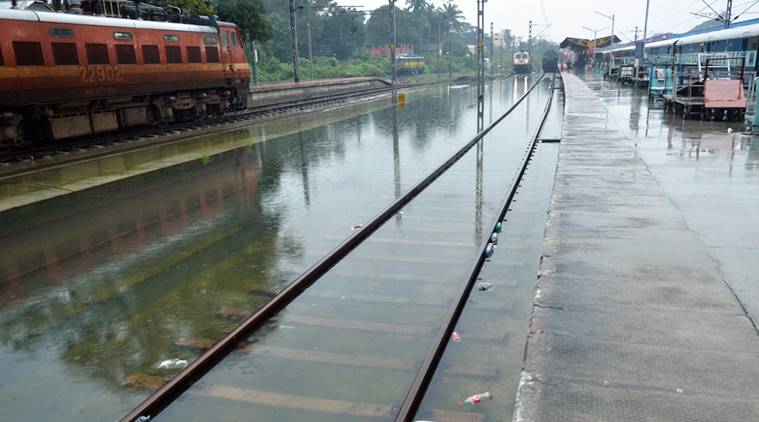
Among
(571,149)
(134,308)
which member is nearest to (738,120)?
(571,149)

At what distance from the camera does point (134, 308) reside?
6.26 metres

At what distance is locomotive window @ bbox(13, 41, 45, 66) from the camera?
13.7 m

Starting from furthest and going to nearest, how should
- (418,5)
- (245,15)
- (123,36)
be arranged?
(418,5), (245,15), (123,36)

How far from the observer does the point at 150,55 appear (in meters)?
17.9

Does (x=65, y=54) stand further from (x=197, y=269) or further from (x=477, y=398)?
(x=477, y=398)

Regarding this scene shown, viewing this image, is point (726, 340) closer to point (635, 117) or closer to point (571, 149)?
point (571, 149)

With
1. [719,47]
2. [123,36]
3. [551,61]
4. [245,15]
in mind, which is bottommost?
[551,61]

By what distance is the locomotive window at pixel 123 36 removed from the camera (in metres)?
16.5

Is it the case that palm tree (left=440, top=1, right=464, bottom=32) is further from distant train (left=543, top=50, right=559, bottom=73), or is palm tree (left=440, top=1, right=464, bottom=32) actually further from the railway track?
the railway track

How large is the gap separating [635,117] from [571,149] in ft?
29.3

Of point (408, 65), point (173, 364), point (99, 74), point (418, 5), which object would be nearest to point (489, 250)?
point (173, 364)

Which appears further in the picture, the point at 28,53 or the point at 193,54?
the point at 193,54

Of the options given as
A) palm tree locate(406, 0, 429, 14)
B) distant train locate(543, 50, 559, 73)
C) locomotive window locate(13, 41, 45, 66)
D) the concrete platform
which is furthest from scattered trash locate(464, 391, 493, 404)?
palm tree locate(406, 0, 429, 14)

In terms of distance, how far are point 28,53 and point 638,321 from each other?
48.6ft
